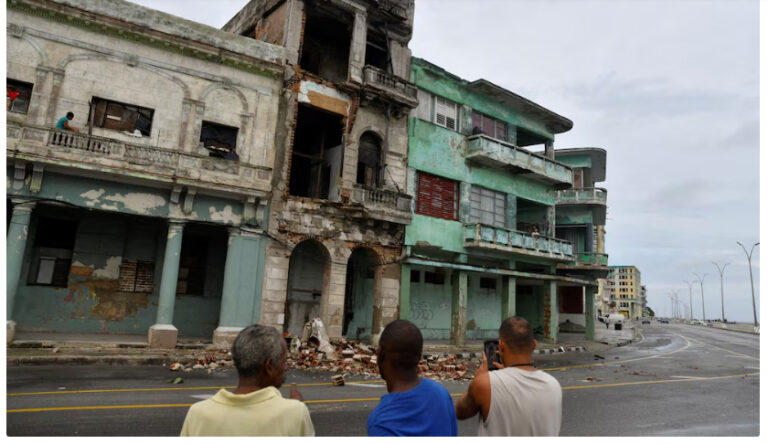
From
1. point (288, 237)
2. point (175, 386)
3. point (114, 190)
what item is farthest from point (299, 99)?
point (175, 386)

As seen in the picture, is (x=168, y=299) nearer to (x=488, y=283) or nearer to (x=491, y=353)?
(x=491, y=353)

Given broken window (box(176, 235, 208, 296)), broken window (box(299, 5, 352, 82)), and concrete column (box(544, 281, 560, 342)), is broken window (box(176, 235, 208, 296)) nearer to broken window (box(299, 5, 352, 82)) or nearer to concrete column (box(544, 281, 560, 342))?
broken window (box(299, 5, 352, 82))

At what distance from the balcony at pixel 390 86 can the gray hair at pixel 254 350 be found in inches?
638

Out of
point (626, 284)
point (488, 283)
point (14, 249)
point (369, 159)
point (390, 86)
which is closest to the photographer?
point (14, 249)

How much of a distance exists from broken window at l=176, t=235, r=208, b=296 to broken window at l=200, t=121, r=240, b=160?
3814 millimetres

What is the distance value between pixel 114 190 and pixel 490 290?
17.5 m

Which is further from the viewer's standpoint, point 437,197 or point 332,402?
point 437,197

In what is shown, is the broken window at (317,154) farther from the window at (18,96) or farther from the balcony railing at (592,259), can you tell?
the balcony railing at (592,259)

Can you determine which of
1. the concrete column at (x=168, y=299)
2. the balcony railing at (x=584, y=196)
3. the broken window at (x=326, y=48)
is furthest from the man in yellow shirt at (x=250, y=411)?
the balcony railing at (x=584, y=196)

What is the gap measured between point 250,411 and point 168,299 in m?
13.3

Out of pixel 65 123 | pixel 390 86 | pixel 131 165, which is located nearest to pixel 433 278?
pixel 390 86

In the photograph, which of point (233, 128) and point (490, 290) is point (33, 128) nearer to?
point (233, 128)

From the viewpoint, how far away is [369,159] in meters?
18.9

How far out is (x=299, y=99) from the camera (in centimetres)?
1686
